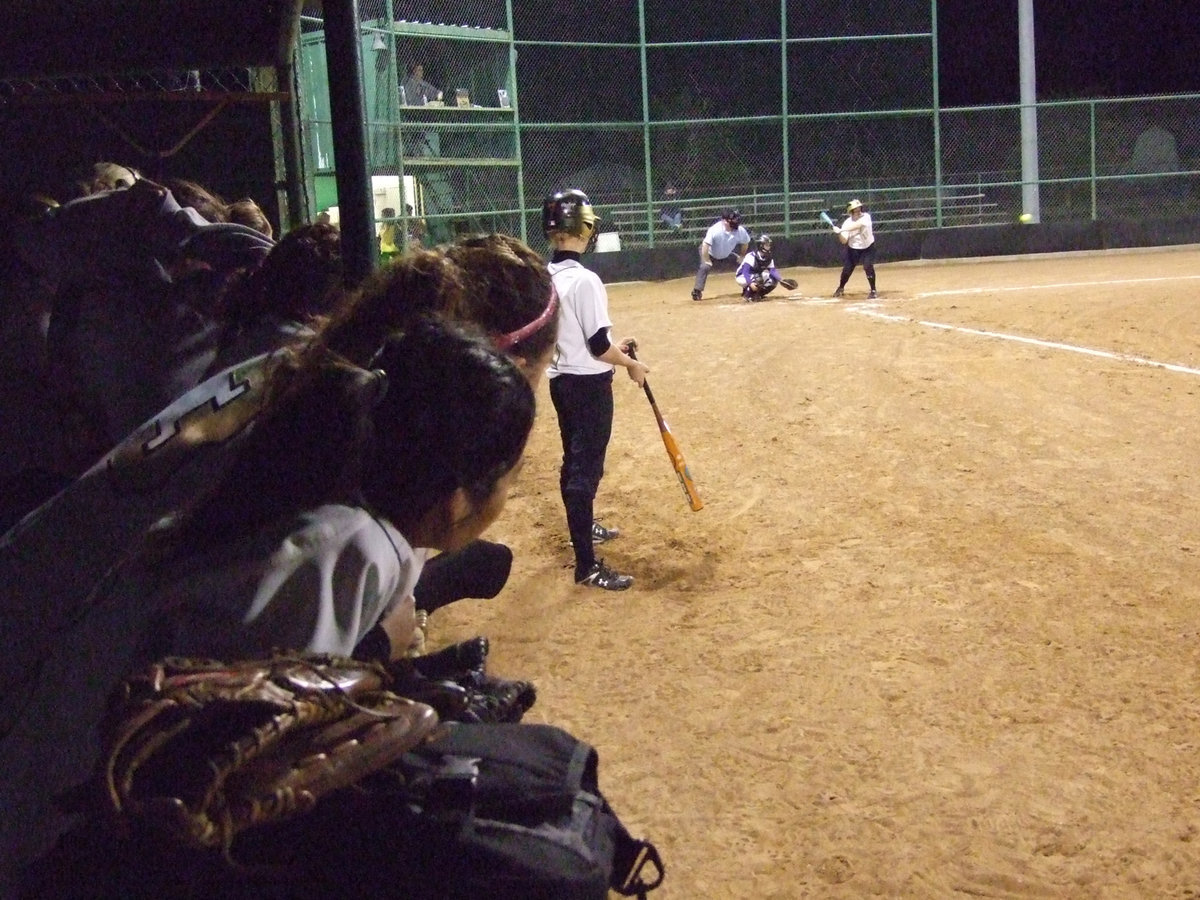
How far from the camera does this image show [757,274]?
18234 mm

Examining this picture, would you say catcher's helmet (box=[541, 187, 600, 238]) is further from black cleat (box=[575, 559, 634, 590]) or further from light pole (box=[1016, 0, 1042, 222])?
light pole (box=[1016, 0, 1042, 222])

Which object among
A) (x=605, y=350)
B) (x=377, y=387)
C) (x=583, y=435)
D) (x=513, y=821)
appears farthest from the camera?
(x=583, y=435)

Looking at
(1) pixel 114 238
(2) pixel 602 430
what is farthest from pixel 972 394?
(1) pixel 114 238

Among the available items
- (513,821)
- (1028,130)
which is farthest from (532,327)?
(1028,130)

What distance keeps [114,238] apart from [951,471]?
18.7 feet


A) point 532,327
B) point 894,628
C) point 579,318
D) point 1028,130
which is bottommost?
point 894,628

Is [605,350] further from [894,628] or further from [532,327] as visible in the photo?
[532,327]

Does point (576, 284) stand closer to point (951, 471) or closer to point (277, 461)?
point (951, 471)

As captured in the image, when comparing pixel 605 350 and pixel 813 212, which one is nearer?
pixel 605 350

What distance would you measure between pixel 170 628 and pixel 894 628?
4402mm

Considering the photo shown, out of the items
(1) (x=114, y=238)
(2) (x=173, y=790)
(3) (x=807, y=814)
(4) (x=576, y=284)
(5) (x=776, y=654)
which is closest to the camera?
(2) (x=173, y=790)

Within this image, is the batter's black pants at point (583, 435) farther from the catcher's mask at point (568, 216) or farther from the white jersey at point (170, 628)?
the white jersey at point (170, 628)

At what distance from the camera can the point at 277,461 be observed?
1.59 m

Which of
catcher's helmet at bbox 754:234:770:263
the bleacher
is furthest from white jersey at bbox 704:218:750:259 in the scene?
the bleacher
